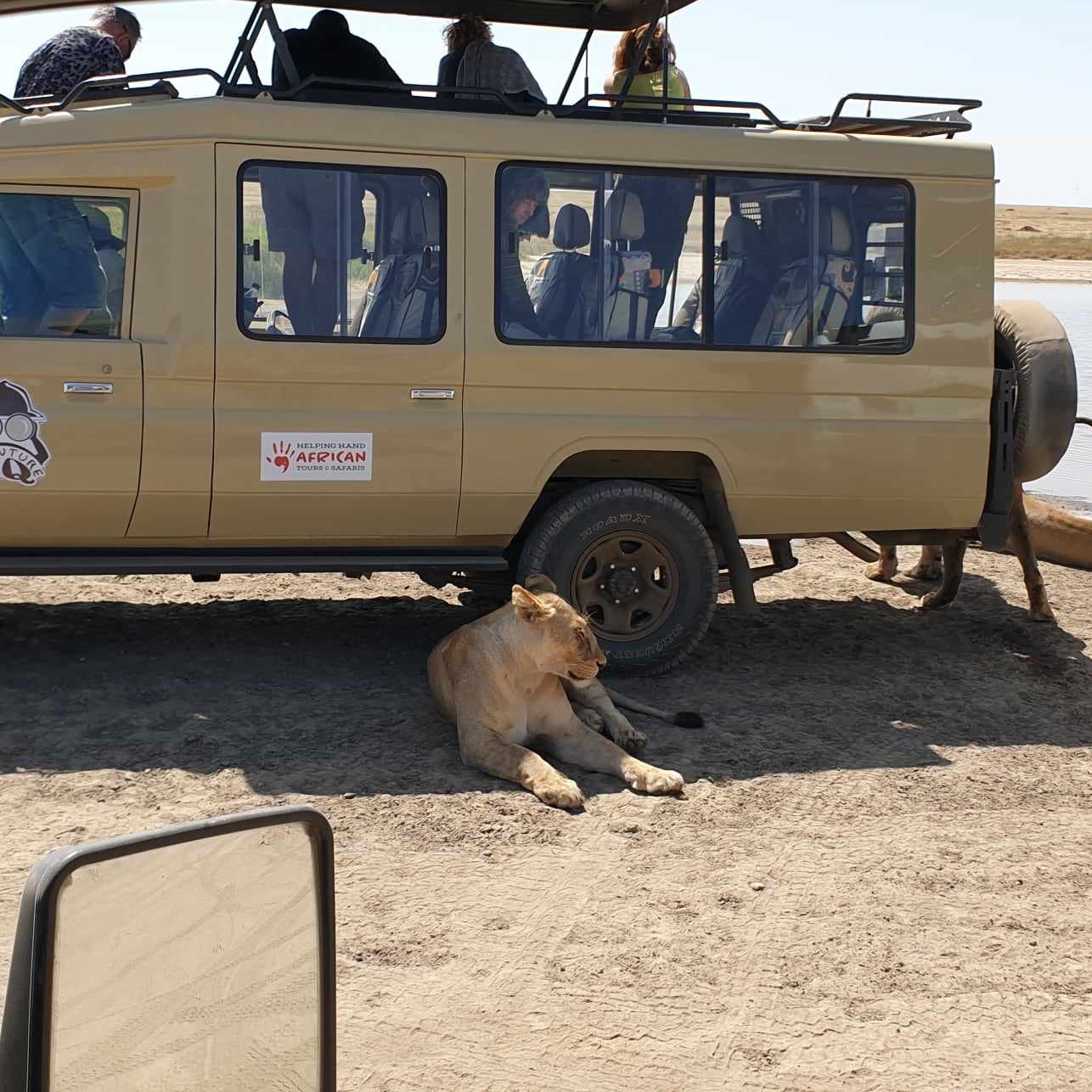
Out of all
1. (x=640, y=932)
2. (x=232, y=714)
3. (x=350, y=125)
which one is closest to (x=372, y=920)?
(x=640, y=932)

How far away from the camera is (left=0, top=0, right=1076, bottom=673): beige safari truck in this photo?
6.12 m

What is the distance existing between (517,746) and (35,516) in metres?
2.23

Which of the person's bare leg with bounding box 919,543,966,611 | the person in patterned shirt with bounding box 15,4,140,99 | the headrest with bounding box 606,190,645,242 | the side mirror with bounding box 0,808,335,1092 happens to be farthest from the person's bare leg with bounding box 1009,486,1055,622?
the side mirror with bounding box 0,808,335,1092

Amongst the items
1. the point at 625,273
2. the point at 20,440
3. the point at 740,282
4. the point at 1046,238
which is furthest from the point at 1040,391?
the point at 1046,238

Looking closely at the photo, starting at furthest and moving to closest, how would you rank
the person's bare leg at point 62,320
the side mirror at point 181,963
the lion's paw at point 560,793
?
the person's bare leg at point 62,320
the lion's paw at point 560,793
the side mirror at point 181,963

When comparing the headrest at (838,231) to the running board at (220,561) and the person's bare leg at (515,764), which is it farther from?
the person's bare leg at (515,764)

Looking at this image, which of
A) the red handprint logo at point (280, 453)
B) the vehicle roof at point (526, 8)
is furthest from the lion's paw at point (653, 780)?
the vehicle roof at point (526, 8)

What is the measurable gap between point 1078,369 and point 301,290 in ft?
41.8

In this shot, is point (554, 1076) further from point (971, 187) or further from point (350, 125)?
point (971, 187)

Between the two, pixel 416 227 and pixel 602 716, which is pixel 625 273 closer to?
pixel 416 227

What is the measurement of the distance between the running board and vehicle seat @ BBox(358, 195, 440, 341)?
0.97 metres

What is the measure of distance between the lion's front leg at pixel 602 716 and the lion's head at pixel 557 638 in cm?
23

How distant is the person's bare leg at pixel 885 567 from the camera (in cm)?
905

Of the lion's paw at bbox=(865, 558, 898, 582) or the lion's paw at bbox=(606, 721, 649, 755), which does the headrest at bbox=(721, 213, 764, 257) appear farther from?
the lion's paw at bbox=(865, 558, 898, 582)
